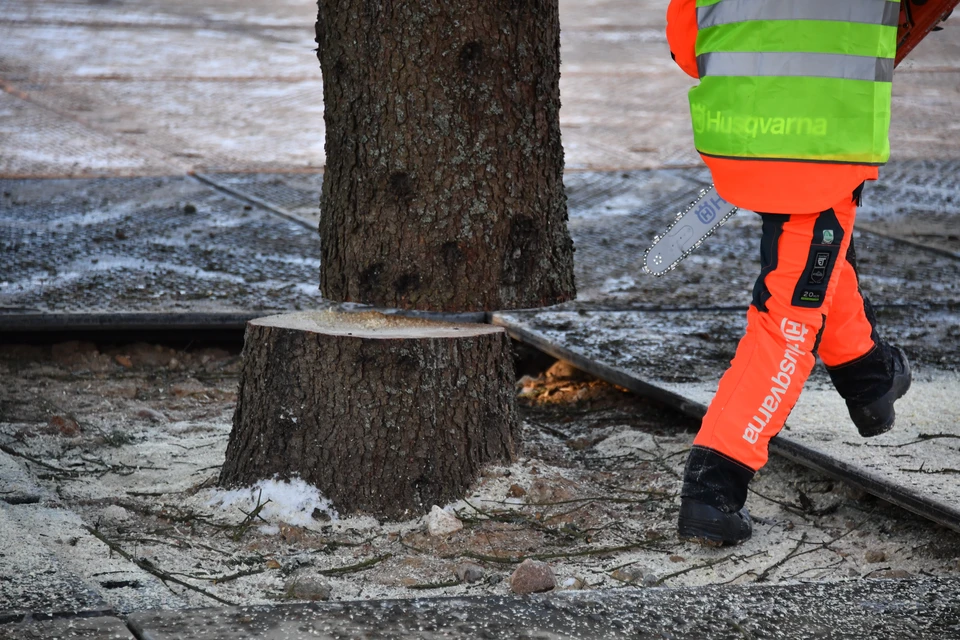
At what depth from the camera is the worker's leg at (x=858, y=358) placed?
112 inches

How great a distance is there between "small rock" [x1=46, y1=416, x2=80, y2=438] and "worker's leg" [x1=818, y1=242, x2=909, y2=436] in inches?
86.1

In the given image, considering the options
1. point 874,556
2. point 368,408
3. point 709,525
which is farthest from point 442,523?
point 874,556

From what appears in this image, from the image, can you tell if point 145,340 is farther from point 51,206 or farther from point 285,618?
point 285,618

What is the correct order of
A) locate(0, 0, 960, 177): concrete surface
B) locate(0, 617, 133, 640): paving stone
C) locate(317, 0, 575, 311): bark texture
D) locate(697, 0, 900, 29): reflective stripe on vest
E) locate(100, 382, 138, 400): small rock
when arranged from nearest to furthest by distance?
locate(0, 617, 133, 640): paving stone, locate(697, 0, 900, 29): reflective stripe on vest, locate(317, 0, 575, 311): bark texture, locate(100, 382, 138, 400): small rock, locate(0, 0, 960, 177): concrete surface

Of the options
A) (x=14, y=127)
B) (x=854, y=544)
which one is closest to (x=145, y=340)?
(x=854, y=544)

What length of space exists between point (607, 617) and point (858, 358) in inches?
49.3

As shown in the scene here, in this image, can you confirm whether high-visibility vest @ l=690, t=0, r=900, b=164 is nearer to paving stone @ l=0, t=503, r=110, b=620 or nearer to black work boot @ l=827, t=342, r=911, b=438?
→ black work boot @ l=827, t=342, r=911, b=438

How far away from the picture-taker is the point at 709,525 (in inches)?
106

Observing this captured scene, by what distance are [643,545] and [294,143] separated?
515cm

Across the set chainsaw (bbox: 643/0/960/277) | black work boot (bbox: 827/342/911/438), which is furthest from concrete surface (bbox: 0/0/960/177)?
black work boot (bbox: 827/342/911/438)

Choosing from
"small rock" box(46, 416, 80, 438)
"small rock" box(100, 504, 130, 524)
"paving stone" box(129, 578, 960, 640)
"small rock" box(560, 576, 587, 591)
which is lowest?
"small rock" box(560, 576, 587, 591)

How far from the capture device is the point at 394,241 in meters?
2.86

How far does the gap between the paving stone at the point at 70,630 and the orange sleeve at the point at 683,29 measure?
1781 millimetres

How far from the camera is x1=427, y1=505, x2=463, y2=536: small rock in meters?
2.77
